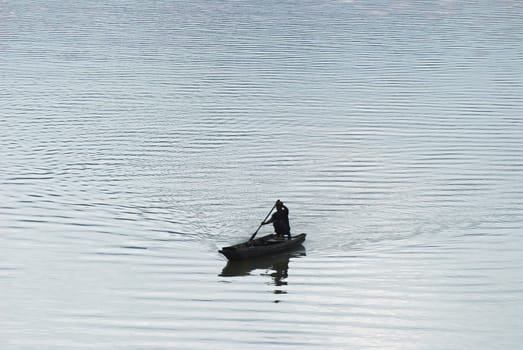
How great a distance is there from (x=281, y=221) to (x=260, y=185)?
4.81m

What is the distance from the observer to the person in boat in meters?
26.9

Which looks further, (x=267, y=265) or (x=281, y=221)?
(x=281, y=221)

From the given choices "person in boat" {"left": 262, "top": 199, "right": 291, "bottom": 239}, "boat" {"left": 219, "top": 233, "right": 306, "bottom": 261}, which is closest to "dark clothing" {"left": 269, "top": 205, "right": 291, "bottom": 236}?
"person in boat" {"left": 262, "top": 199, "right": 291, "bottom": 239}

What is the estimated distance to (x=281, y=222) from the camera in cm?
2694

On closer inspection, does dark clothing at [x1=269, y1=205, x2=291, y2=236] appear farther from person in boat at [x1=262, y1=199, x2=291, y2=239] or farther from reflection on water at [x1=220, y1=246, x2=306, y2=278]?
reflection on water at [x1=220, y1=246, x2=306, y2=278]

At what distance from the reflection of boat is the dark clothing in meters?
0.54

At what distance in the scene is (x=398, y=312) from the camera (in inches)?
894

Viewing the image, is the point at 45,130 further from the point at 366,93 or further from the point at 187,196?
the point at 366,93

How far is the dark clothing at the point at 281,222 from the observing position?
2691 centimetres

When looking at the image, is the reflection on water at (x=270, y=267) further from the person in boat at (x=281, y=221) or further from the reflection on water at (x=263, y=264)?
the person in boat at (x=281, y=221)

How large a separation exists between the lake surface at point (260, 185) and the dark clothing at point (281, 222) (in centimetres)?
71

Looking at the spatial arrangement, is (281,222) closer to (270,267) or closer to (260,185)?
(270,267)

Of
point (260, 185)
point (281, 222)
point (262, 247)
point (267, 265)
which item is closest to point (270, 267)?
point (267, 265)

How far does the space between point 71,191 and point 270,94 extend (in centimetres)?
1398
